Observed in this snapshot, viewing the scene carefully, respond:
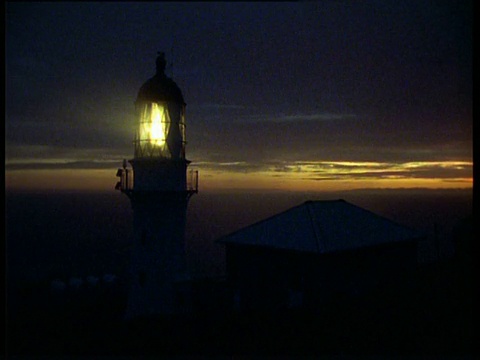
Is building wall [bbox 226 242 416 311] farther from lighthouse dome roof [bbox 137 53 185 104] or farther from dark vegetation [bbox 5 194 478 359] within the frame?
lighthouse dome roof [bbox 137 53 185 104]

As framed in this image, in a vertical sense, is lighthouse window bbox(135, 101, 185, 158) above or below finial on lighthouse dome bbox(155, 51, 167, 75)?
below

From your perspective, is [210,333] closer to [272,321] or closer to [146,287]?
[272,321]

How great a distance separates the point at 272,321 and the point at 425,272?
4.74 m

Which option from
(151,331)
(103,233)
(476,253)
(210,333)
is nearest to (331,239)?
(210,333)

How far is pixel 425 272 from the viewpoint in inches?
515

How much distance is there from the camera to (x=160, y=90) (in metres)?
13.2

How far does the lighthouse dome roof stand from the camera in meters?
13.1

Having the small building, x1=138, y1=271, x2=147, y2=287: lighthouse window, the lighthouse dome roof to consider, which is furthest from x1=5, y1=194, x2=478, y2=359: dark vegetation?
the lighthouse dome roof

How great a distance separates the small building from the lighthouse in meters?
1.34

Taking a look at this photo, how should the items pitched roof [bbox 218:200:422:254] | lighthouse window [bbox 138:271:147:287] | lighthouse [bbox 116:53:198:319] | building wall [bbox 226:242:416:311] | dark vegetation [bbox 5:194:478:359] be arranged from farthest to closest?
lighthouse window [bbox 138:271:147:287] → lighthouse [bbox 116:53:198:319] → pitched roof [bbox 218:200:422:254] → building wall [bbox 226:242:416:311] → dark vegetation [bbox 5:194:478:359]

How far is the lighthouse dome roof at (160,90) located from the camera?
1313 centimetres

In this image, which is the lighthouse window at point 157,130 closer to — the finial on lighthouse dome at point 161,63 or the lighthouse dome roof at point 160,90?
the lighthouse dome roof at point 160,90

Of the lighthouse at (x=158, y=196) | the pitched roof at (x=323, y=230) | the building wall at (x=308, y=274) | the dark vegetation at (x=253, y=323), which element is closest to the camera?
the dark vegetation at (x=253, y=323)

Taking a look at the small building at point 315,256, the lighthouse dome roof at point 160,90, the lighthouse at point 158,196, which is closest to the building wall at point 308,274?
the small building at point 315,256
